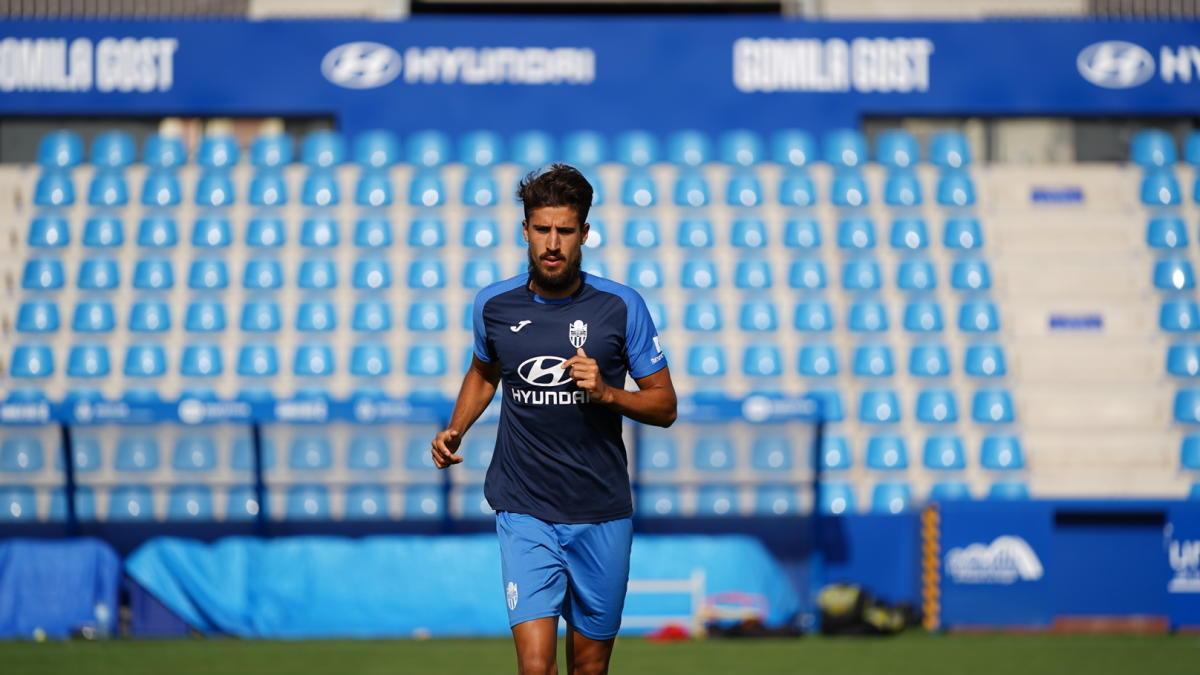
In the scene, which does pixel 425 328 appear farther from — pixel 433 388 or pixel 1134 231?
pixel 1134 231

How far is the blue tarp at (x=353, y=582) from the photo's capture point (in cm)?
1416

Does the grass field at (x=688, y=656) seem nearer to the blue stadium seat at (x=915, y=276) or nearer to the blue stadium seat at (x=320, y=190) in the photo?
the blue stadium seat at (x=915, y=276)

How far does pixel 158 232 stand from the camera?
18.6 metres

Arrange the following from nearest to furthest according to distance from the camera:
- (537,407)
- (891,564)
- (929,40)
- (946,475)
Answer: (537,407) < (891,564) < (946,475) < (929,40)

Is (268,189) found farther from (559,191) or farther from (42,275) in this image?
(559,191)

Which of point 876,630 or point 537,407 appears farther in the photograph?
point 876,630

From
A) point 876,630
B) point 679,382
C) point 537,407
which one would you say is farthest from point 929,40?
point 537,407

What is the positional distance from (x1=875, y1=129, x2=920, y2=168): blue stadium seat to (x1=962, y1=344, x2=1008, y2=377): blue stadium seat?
2.78 metres

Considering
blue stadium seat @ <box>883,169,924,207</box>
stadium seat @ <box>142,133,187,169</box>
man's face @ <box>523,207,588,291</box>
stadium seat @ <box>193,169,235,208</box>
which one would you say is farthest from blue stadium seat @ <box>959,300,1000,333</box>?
man's face @ <box>523,207,588,291</box>

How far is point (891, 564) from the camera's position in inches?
592

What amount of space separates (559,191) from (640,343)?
69cm

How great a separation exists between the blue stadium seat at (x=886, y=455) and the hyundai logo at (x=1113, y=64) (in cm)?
634

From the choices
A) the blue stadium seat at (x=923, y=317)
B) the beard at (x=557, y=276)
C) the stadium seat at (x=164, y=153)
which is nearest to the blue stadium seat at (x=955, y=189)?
the blue stadium seat at (x=923, y=317)

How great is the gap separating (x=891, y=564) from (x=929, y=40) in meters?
7.84
